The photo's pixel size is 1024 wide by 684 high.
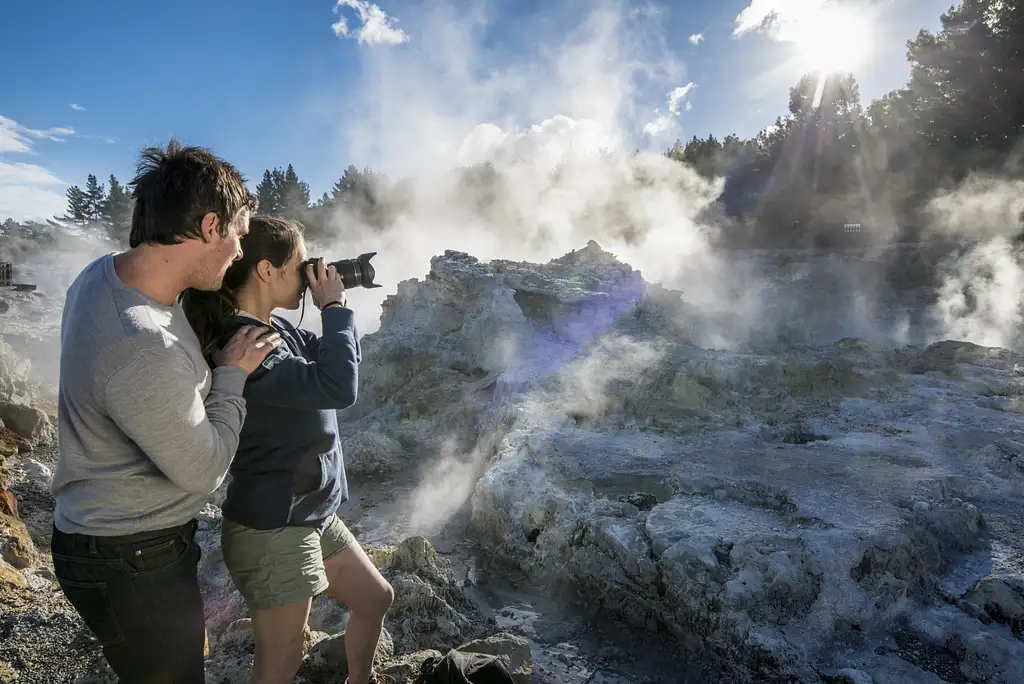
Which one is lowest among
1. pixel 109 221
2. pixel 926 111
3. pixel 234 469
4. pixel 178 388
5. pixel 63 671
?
pixel 63 671

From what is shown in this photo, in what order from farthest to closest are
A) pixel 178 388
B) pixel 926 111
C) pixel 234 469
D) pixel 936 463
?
pixel 926 111 → pixel 936 463 → pixel 234 469 → pixel 178 388

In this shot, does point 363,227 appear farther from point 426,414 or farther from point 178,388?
point 178,388

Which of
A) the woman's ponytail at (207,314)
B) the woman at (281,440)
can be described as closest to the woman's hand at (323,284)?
the woman at (281,440)

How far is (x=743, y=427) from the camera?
4.18 metres

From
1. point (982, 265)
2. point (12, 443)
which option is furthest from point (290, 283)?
point (982, 265)

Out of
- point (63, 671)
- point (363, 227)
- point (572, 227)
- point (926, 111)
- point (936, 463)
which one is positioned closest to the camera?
point (63, 671)

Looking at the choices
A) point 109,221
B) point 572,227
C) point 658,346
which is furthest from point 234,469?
point 109,221

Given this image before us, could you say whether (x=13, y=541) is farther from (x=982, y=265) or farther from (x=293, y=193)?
(x=293, y=193)

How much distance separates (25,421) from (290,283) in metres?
4.30

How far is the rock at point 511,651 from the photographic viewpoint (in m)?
1.92

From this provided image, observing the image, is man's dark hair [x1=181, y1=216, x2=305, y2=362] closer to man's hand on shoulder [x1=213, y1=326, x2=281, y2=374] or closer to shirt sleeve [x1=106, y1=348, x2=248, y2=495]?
man's hand on shoulder [x1=213, y1=326, x2=281, y2=374]

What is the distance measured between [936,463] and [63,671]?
4376 millimetres

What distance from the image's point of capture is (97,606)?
1.07 m

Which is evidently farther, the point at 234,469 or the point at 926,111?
the point at 926,111
